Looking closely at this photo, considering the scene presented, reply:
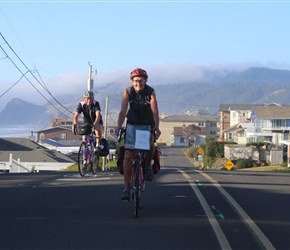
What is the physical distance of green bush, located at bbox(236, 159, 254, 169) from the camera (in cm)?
5606

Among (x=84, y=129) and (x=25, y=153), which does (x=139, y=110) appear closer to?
(x=84, y=129)

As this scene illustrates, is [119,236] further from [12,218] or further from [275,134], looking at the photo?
[275,134]

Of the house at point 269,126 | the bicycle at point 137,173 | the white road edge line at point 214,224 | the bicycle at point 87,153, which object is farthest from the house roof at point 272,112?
the bicycle at point 137,173

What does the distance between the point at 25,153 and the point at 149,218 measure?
148ft

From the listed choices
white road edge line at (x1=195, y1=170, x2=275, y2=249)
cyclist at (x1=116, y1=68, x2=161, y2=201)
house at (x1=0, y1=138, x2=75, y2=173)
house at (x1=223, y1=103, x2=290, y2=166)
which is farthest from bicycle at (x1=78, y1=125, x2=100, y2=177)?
house at (x1=223, y1=103, x2=290, y2=166)

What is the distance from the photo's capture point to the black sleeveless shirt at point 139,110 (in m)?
8.82

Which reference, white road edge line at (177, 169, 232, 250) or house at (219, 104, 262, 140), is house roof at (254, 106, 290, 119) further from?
white road edge line at (177, 169, 232, 250)

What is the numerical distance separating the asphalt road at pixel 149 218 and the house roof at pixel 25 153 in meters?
37.3

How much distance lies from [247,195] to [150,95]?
10.6 ft

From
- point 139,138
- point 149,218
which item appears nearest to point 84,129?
point 139,138

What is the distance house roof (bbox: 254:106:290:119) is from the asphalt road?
71.6m

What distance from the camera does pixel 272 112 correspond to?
85.9 m

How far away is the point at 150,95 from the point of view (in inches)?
355

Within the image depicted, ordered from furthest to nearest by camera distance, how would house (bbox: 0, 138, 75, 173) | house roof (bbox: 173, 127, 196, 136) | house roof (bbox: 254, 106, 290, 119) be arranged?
house roof (bbox: 173, 127, 196, 136) < house roof (bbox: 254, 106, 290, 119) < house (bbox: 0, 138, 75, 173)
